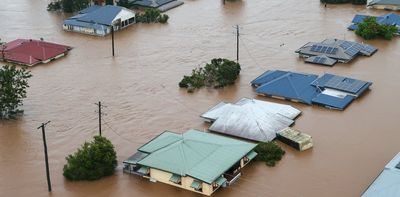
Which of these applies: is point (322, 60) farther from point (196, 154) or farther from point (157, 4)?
point (157, 4)

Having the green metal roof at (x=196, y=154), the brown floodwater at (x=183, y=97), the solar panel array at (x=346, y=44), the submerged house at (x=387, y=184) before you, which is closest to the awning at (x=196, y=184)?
the green metal roof at (x=196, y=154)

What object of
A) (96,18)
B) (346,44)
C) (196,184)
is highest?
(96,18)

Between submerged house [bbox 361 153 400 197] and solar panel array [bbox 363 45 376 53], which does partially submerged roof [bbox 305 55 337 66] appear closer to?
solar panel array [bbox 363 45 376 53]

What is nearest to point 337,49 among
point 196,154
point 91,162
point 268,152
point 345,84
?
point 345,84

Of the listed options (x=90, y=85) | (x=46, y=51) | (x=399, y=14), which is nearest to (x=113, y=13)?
(x=46, y=51)

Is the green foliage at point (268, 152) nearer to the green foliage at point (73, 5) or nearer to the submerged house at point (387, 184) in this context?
the submerged house at point (387, 184)

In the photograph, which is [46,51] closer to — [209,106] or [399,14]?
[209,106]

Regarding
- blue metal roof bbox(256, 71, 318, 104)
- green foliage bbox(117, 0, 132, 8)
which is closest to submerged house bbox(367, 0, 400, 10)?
blue metal roof bbox(256, 71, 318, 104)
